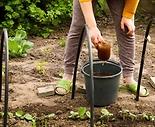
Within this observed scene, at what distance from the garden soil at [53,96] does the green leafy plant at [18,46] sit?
0.21ft

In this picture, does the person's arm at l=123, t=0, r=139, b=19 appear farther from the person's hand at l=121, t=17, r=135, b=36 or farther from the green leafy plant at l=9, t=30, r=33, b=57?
the green leafy plant at l=9, t=30, r=33, b=57

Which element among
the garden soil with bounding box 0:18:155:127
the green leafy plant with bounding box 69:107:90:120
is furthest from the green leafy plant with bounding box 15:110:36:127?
the green leafy plant with bounding box 69:107:90:120

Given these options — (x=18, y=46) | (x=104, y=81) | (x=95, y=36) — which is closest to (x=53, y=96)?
(x=104, y=81)

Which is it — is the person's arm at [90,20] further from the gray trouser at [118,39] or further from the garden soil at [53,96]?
the garden soil at [53,96]

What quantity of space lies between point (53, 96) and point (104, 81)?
0.60 metres

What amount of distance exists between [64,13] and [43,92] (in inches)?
81.6

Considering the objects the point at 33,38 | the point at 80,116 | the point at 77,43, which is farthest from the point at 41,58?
the point at 80,116

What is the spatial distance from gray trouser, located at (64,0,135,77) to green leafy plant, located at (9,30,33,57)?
1043 mm

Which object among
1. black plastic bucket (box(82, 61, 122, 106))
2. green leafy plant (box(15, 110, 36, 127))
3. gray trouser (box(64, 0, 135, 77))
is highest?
gray trouser (box(64, 0, 135, 77))

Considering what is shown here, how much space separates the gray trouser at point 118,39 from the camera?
3.68 metres

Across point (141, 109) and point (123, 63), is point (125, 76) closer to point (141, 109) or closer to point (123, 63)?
point (123, 63)

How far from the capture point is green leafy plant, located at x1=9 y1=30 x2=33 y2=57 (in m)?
4.75

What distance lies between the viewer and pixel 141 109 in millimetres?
3631

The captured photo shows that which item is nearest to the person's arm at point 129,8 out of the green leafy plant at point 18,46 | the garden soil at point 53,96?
the garden soil at point 53,96
